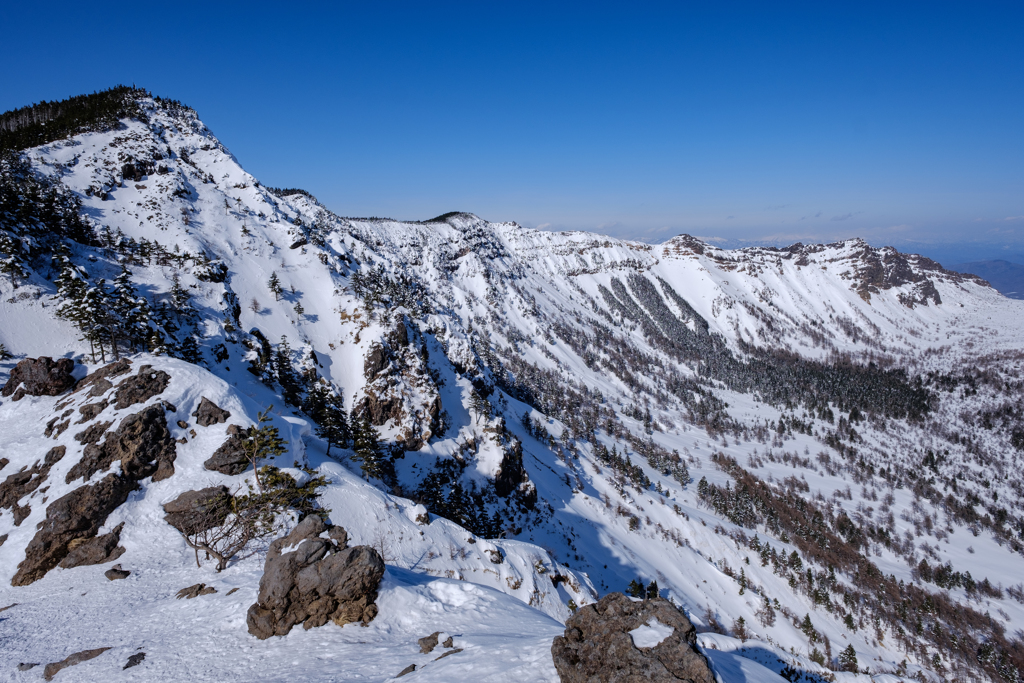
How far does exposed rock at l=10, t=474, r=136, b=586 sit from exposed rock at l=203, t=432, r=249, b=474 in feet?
13.0

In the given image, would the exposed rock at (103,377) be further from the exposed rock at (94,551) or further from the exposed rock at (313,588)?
the exposed rock at (313,588)

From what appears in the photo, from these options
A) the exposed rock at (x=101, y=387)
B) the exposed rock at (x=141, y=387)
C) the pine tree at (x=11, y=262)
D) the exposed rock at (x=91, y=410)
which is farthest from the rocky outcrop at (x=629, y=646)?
the pine tree at (x=11, y=262)

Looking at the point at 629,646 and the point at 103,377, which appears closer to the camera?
the point at 629,646

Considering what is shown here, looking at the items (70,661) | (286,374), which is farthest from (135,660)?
(286,374)

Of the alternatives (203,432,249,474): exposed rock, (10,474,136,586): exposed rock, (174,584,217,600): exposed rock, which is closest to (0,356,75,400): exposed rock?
(10,474,136,586): exposed rock

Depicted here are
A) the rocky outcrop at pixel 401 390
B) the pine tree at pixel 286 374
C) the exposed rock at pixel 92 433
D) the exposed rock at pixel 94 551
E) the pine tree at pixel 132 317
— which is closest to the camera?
the exposed rock at pixel 94 551

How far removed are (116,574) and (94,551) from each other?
8.91ft

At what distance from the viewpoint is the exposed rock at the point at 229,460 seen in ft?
71.9

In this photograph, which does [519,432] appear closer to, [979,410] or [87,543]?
[87,543]

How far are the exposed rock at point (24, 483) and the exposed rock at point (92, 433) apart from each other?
1.04m

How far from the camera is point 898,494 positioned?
124m

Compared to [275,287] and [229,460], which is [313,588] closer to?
[229,460]

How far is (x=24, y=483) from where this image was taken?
22.3m

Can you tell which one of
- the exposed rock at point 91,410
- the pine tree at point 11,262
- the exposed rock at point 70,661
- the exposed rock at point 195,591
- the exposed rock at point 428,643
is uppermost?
the pine tree at point 11,262
